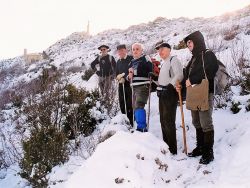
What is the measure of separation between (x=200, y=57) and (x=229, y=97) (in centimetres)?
241

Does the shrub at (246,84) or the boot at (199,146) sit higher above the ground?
the shrub at (246,84)

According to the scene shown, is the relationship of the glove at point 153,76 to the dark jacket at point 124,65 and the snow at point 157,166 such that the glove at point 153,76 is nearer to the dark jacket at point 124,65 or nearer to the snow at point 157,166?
the dark jacket at point 124,65

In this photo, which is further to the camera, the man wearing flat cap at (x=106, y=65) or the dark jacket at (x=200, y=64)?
the man wearing flat cap at (x=106, y=65)

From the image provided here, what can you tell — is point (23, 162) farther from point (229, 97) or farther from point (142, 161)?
point (229, 97)

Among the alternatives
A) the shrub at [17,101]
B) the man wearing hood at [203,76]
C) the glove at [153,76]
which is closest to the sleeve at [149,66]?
the glove at [153,76]

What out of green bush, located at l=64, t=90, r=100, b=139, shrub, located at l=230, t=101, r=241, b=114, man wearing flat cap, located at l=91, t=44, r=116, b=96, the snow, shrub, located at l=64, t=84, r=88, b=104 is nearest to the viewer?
the snow

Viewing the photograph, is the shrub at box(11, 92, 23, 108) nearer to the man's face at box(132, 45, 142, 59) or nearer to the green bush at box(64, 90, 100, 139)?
the green bush at box(64, 90, 100, 139)

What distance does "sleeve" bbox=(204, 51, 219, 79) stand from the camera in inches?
180

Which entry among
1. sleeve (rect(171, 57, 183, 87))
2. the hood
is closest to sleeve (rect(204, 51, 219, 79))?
the hood

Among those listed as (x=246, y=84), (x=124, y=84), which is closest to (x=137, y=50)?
(x=124, y=84)

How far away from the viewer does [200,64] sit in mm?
4684

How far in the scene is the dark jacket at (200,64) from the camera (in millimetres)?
4578

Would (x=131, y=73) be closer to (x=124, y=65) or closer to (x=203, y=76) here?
(x=124, y=65)

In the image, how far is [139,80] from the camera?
19.4ft
